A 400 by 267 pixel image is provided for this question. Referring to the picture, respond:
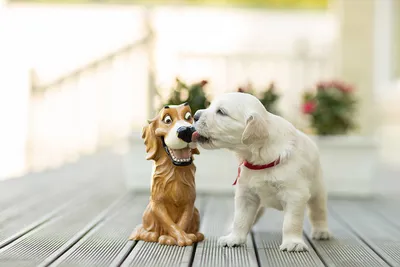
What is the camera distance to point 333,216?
12.2 feet

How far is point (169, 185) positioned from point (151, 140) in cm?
21

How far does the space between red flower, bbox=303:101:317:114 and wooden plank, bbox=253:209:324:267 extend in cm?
183

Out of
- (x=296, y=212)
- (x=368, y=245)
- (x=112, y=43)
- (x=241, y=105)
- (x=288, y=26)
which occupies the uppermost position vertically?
(x=288, y=26)

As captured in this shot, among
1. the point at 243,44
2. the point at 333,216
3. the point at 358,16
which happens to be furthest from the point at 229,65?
the point at 333,216

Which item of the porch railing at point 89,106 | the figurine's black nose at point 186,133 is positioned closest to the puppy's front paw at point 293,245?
the figurine's black nose at point 186,133

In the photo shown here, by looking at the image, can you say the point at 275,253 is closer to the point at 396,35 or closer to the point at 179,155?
the point at 179,155

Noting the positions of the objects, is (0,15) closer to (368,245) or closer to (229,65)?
(229,65)

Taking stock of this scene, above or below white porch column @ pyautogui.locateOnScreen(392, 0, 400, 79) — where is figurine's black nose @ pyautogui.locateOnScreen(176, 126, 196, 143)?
below

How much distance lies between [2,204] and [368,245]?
88.1 inches

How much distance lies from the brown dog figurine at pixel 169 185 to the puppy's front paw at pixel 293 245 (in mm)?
384

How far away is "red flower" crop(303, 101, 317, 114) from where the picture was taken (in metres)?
4.98

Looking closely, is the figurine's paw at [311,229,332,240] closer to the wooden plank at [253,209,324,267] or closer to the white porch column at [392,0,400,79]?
the wooden plank at [253,209,324,267]

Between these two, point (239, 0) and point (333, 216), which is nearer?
point (333, 216)

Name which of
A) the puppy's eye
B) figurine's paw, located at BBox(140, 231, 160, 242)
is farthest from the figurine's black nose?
figurine's paw, located at BBox(140, 231, 160, 242)
